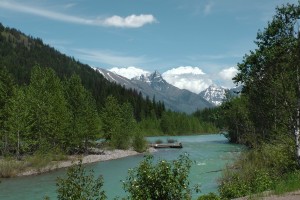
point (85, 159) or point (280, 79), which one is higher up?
point (280, 79)

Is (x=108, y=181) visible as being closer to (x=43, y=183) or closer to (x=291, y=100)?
(x=43, y=183)

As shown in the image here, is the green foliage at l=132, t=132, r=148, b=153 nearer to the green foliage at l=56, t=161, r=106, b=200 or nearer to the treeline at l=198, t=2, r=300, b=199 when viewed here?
the treeline at l=198, t=2, r=300, b=199

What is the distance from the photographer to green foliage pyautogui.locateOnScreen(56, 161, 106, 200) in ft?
40.4

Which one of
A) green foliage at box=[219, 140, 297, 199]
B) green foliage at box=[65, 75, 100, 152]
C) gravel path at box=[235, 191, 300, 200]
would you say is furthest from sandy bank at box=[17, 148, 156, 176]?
gravel path at box=[235, 191, 300, 200]

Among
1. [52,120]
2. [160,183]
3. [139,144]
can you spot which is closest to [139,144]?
[139,144]

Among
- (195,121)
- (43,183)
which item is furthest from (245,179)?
(195,121)

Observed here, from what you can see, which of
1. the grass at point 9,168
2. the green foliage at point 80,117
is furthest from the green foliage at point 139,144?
the grass at point 9,168

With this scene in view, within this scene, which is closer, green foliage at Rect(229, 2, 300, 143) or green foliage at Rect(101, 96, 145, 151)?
green foliage at Rect(229, 2, 300, 143)

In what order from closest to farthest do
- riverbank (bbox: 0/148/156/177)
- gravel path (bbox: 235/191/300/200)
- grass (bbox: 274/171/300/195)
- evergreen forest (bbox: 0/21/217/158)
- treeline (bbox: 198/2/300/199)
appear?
gravel path (bbox: 235/191/300/200) < grass (bbox: 274/171/300/195) < treeline (bbox: 198/2/300/199) < riverbank (bbox: 0/148/156/177) < evergreen forest (bbox: 0/21/217/158)

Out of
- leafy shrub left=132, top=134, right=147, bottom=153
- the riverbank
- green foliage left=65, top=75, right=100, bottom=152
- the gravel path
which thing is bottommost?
the riverbank

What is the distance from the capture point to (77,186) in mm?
12453

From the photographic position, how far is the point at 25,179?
135 ft

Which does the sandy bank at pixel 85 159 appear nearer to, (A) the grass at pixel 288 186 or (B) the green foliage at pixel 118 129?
(B) the green foliage at pixel 118 129

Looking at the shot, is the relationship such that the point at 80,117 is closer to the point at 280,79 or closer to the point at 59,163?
the point at 59,163
